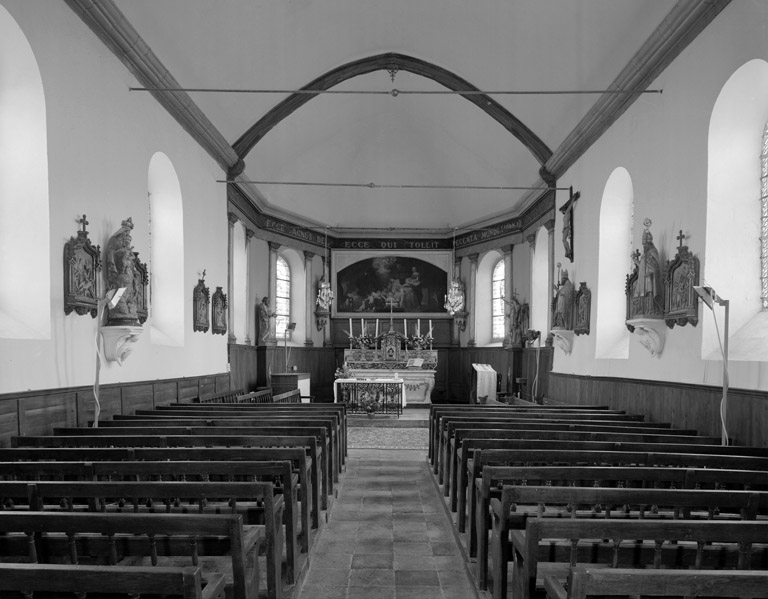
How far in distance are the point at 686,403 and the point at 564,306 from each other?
479 cm

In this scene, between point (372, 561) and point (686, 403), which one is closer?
point (372, 561)

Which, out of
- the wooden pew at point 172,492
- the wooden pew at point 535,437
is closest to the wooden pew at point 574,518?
the wooden pew at point 172,492

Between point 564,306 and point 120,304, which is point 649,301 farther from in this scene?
point 120,304

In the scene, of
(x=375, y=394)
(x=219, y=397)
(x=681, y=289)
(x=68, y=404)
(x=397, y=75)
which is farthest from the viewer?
(x=397, y=75)

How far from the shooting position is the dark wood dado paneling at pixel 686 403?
19.4 feet

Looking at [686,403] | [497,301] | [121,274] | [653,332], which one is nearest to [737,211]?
[653,332]

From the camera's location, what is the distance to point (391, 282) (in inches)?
827

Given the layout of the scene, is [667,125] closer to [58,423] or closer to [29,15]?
[29,15]

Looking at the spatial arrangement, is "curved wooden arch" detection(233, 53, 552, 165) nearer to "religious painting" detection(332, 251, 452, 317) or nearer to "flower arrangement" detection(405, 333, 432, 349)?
"religious painting" detection(332, 251, 452, 317)

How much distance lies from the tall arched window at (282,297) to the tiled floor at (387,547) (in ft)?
38.5

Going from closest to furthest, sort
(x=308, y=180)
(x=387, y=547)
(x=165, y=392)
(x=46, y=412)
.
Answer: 1. (x=387, y=547)
2. (x=46, y=412)
3. (x=165, y=392)
4. (x=308, y=180)

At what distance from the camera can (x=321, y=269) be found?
808 inches

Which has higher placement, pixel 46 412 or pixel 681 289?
pixel 681 289

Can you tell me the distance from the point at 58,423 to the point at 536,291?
40.4ft
